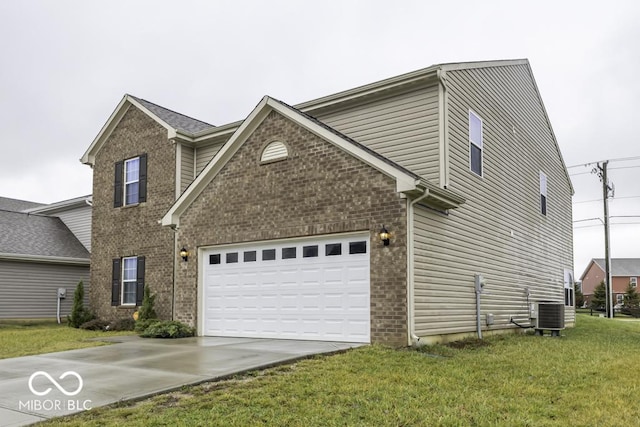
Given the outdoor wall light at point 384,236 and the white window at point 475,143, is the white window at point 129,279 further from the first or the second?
the white window at point 475,143

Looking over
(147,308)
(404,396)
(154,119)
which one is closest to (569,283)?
(147,308)

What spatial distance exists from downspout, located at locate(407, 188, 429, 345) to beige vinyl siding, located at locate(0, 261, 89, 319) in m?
16.4

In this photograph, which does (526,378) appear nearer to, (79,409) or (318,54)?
(79,409)

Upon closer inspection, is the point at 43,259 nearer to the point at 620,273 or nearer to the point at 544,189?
the point at 544,189

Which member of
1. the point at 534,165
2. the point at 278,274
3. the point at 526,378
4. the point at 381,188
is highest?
the point at 534,165

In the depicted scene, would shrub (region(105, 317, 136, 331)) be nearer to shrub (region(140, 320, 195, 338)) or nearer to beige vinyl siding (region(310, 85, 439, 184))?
shrub (region(140, 320, 195, 338))

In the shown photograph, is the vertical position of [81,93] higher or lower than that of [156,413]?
higher

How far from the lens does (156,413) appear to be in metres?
5.95

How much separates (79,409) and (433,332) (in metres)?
7.38

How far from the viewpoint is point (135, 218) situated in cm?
1820

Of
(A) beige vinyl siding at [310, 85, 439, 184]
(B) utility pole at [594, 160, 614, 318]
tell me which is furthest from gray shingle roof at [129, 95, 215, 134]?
(B) utility pole at [594, 160, 614, 318]

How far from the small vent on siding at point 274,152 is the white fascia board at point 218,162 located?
28.1 inches

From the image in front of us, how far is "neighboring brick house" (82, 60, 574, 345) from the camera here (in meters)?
11.4

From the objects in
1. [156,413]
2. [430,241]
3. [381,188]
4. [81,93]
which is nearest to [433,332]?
[430,241]
